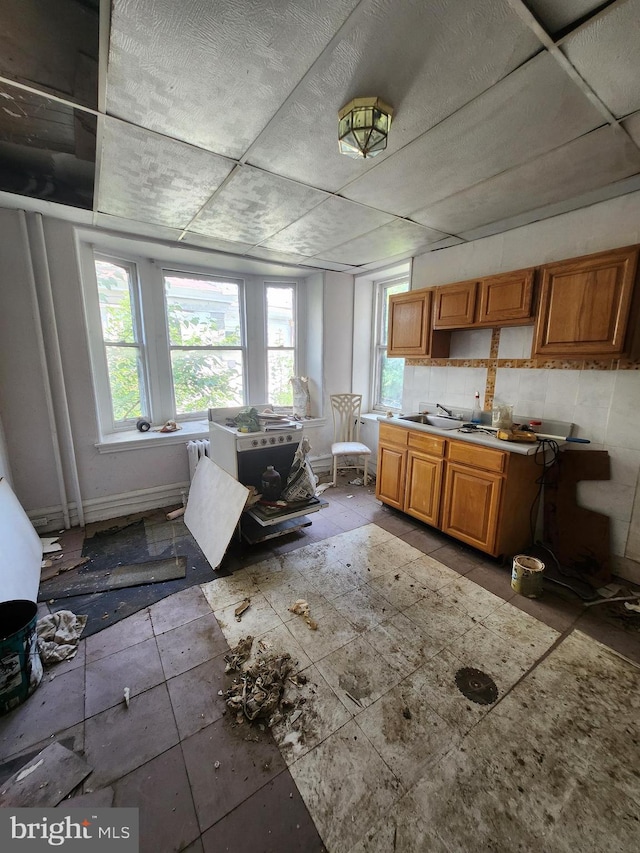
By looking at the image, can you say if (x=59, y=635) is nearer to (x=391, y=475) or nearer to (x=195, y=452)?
(x=195, y=452)

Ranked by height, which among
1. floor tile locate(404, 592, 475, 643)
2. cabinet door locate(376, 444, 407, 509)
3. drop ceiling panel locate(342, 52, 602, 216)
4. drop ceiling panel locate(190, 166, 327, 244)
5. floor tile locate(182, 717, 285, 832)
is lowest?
floor tile locate(182, 717, 285, 832)

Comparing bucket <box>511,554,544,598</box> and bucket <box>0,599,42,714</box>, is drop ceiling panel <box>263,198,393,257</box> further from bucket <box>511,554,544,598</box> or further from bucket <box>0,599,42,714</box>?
bucket <box>0,599,42,714</box>

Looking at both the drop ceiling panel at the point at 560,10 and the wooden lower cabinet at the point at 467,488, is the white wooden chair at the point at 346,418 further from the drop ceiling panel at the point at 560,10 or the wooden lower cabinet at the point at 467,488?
the drop ceiling panel at the point at 560,10

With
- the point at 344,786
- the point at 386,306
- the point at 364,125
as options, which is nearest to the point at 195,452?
the point at 344,786

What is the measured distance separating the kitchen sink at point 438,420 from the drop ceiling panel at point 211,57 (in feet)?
8.06

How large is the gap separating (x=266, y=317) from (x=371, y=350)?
4.84 ft

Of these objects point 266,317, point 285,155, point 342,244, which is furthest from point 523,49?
point 266,317

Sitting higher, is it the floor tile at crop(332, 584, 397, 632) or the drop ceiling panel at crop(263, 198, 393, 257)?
the drop ceiling panel at crop(263, 198, 393, 257)

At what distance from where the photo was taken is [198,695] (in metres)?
1.54

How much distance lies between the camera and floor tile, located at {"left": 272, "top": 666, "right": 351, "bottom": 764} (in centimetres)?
135

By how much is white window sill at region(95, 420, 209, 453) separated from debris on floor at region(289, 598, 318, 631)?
6.88ft

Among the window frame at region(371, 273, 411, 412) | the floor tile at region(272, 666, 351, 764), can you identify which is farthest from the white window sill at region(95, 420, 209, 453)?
the floor tile at region(272, 666, 351, 764)

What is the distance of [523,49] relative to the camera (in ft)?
3.71

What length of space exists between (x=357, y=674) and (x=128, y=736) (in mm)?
1014
